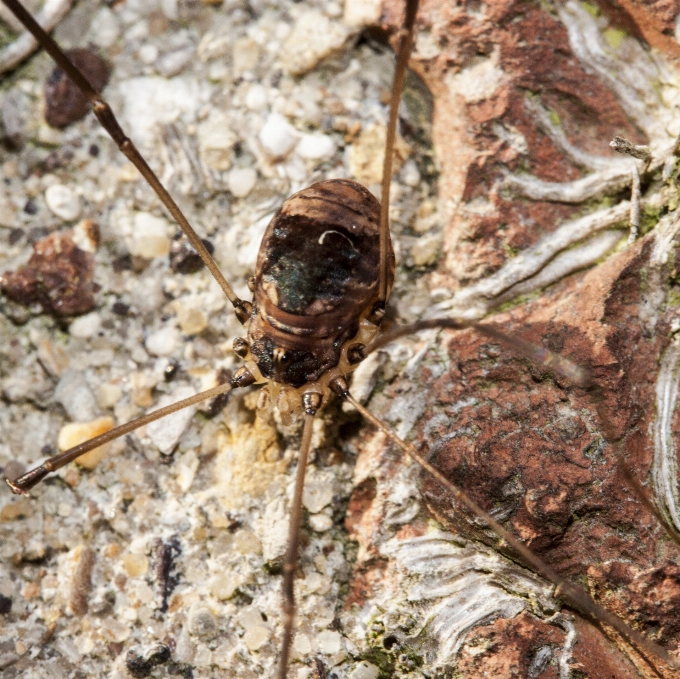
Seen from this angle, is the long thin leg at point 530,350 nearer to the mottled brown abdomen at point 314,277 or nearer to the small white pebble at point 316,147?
the mottled brown abdomen at point 314,277

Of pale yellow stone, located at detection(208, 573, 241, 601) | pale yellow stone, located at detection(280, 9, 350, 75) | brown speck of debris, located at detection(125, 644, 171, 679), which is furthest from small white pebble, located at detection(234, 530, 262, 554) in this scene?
pale yellow stone, located at detection(280, 9, 350, 75)

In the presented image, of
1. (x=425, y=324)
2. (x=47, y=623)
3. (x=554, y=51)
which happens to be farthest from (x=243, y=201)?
(x=47, y=623)

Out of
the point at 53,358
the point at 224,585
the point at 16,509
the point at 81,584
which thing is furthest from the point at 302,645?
the point at 53,358

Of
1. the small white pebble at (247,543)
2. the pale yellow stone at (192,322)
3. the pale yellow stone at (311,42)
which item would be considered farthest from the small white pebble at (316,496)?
the pale yellow stone at (311,42)

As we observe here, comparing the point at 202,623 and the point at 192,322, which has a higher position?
the point at 192,322

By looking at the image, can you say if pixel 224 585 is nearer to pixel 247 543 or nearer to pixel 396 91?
pixel 247 543

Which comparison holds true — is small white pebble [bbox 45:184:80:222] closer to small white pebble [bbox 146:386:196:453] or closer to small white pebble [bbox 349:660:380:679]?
small white pebble [bbox 146:386:196:453]
